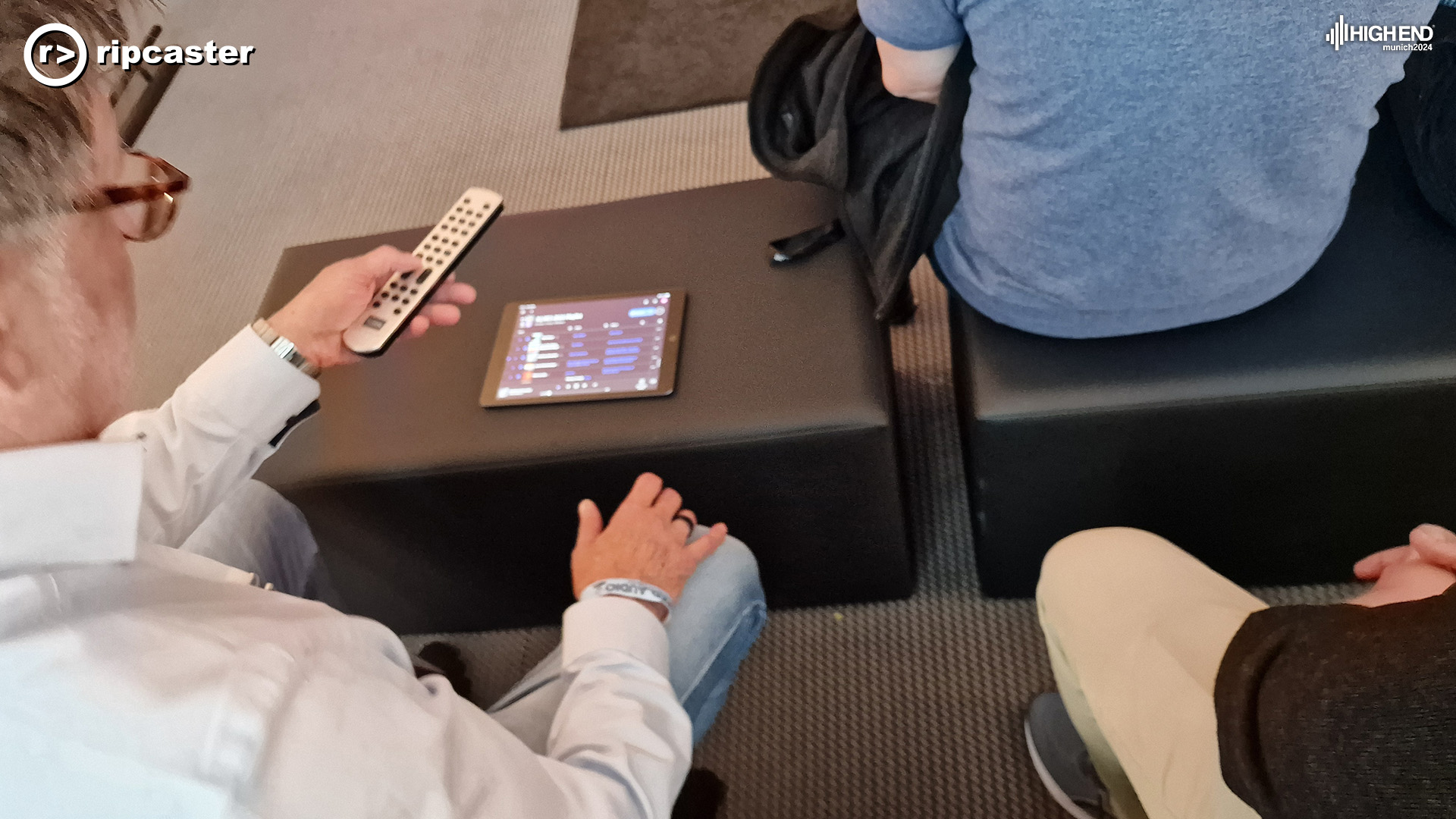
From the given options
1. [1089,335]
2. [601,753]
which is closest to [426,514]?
[601,753]

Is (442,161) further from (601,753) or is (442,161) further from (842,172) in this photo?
(601,753)

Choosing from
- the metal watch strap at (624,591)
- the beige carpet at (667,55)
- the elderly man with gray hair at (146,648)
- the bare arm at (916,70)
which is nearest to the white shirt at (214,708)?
the elderly man with gray hair at (146,648)

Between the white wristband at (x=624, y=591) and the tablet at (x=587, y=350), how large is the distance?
0.21 meters

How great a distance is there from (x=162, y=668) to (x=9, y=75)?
0.36 metres

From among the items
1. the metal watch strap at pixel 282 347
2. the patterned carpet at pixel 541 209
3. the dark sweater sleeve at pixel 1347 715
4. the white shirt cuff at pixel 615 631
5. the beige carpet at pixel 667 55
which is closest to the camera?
the dark sweater sleeve at pixel 1347 715

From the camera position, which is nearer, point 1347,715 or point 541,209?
point 1347,715

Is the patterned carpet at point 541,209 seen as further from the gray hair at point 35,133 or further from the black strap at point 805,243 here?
the gray hair at point 35,133

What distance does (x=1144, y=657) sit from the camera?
2.26 ft

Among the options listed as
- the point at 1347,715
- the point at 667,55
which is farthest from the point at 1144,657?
the point at 667,55

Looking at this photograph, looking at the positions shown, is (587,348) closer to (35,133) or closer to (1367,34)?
(35,133)

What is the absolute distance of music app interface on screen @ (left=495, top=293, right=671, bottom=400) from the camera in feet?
3.06

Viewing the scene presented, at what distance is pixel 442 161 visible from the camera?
6.33ft

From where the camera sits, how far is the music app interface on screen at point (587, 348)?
3.06 ft

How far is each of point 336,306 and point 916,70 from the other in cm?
63
